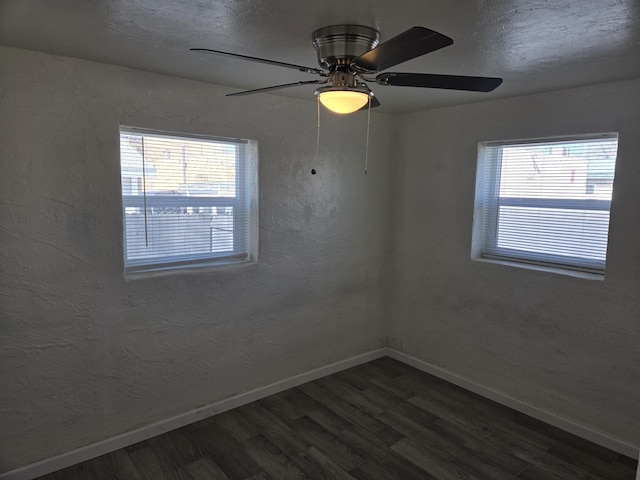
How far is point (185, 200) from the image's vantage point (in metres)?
2.91

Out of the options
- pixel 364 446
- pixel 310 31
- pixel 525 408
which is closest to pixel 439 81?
pixel 310 31

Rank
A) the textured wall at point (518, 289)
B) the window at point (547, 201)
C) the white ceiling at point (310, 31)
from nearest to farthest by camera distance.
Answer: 1. the white ceiling at point (310, 31)
2. the textured wall at point (518, 289)
3. the window at point (547, 201)

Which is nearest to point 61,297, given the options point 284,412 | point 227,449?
point 227,449

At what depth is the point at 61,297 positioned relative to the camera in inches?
94.0

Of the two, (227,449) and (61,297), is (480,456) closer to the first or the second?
(227,449)

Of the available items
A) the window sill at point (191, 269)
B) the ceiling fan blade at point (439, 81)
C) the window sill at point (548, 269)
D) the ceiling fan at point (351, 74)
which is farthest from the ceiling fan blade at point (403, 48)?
the window sill at point (548, 269)

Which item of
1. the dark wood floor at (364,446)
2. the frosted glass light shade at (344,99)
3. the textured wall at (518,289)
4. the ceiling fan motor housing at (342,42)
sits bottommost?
the dark wood floor at (364,446)

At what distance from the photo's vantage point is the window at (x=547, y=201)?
2805 millimetres

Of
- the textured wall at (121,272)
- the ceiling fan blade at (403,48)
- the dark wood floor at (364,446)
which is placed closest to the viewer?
the ceiling fan blade at (403,48)

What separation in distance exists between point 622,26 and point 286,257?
2.43 metres

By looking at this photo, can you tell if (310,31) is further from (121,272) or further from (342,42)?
(121,272)

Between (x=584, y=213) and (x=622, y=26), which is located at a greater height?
(x=622, y=26)

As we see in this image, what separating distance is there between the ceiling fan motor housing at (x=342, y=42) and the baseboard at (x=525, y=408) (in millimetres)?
2784

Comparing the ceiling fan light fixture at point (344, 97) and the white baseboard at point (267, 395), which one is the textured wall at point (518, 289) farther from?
the ceiling fan light fixture at point (344, 97)
